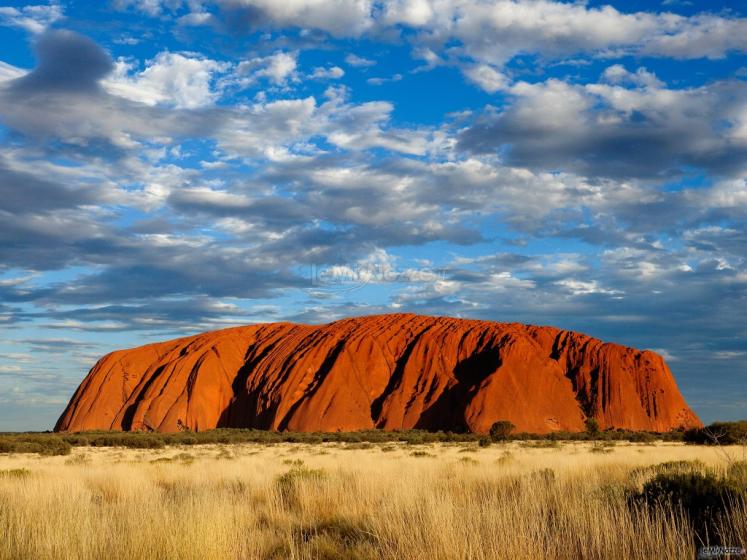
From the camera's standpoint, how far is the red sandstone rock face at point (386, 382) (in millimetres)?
72438

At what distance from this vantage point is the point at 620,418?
2995 inches

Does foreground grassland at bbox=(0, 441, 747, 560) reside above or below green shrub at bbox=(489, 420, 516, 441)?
above

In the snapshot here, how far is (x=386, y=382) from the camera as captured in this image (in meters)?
78.8

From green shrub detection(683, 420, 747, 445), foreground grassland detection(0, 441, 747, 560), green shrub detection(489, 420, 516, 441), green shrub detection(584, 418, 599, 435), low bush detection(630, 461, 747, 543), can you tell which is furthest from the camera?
green shrub detection(584, 418, 599, 435)

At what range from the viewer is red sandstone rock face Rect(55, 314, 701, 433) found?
238 ft

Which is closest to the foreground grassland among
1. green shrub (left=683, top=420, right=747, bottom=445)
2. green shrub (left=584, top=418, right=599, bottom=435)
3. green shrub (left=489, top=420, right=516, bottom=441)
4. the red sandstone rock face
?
green shrub (left=683, top=420, right=747, bottom=445)

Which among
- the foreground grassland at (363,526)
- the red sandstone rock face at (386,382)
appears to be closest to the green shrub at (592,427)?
the red sandstone rock face at (386,382)

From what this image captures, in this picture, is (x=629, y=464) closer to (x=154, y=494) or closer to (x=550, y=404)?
(x=154, y=494)

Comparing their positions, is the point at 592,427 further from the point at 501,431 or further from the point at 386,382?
the point at 386,382

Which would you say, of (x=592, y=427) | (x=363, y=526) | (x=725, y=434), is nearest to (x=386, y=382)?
(x=592, y=427)

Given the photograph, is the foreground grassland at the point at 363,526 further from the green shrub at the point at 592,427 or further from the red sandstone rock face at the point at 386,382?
the red sandstone rock face at the point at 386,382

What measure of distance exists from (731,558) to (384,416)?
69.4 meters

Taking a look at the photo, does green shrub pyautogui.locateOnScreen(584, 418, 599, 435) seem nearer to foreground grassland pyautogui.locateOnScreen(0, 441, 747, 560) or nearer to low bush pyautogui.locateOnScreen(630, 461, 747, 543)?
foreground grassland pyautogui.locateOnScreen(0, 441, 747, 560)

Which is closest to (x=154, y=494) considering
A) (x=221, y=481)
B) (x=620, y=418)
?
(x=221, y=481)
